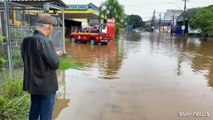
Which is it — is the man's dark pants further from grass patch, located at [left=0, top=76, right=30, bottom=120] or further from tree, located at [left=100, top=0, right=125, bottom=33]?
tree, located at [left=100, top=0, right=125, bottom=33]

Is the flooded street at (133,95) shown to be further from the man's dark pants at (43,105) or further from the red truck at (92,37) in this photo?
the red truck at (92,37)

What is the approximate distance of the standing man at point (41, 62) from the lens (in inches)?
124

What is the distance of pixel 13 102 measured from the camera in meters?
4.46

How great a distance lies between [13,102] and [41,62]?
1.65 meters

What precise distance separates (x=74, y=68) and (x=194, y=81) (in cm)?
460

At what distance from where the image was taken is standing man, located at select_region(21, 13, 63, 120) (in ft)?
10.4

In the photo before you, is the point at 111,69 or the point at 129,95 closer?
the point at 129,95

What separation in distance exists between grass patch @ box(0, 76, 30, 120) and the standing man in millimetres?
942

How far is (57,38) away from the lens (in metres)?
11.6

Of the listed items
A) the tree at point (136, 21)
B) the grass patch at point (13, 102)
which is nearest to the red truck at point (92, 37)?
the grass patch at point (13, 102)

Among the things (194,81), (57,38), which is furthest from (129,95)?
(57,38)

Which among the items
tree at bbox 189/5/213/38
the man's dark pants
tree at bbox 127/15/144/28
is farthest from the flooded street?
tree at bbox 127/15/144/28

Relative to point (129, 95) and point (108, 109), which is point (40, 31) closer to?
point (108, 109)

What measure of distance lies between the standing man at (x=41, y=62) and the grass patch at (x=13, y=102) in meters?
0.94
